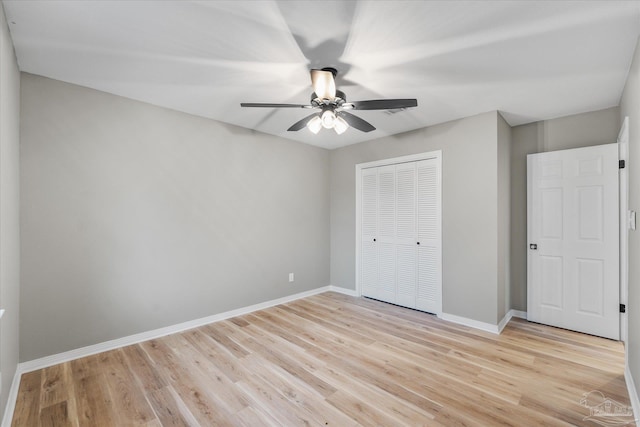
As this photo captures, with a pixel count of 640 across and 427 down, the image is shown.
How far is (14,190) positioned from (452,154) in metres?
4.19

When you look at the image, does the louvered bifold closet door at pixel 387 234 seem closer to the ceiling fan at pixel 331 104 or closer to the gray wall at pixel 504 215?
the gray wall at pixel 504 215

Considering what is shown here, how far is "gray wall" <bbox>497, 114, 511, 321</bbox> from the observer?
130 inches

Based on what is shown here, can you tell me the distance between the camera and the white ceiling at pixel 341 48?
1.70 meters

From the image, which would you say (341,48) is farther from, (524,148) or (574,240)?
(574,240)

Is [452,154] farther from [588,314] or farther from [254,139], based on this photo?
[254,139]

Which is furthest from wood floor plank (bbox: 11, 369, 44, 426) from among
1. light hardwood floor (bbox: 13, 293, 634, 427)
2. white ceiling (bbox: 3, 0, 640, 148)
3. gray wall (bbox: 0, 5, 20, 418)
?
white ceiling (bbox: 3, 0, 640, 148)

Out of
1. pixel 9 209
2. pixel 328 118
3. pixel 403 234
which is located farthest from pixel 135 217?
pixel 403 234

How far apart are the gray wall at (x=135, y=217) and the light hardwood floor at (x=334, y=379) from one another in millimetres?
394

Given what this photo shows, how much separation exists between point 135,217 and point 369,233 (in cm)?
312

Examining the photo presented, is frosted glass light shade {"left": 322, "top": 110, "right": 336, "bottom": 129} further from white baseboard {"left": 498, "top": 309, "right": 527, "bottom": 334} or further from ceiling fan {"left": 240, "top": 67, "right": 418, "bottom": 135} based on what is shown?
white baseboard {"left": 498, "top": 309, "right": 527, "bottom": 334}

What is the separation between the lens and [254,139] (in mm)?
3992

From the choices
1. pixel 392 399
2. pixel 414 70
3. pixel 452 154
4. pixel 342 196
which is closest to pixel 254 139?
pixel 342 196

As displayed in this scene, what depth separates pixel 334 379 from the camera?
2322 millimetres

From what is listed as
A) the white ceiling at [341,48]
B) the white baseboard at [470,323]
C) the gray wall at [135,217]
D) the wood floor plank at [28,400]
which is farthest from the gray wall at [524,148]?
the wood floor plank at [28,400]
